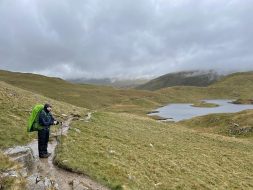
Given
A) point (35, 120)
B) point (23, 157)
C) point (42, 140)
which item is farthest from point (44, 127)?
point (23, 157)

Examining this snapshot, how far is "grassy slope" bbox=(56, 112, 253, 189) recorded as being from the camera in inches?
859

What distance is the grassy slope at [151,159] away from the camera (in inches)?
859

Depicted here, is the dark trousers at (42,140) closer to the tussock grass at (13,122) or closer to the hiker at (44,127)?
the hiker at (44,127)

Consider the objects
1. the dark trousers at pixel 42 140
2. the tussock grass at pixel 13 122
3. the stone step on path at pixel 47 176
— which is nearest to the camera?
the stone step on path at pixel 47 176

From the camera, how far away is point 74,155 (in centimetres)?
2327

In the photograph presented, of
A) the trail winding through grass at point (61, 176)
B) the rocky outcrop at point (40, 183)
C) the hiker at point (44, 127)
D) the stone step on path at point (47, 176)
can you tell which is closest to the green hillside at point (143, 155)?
the trail winding through grass at point (61, 176)

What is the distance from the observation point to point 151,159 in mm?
28078

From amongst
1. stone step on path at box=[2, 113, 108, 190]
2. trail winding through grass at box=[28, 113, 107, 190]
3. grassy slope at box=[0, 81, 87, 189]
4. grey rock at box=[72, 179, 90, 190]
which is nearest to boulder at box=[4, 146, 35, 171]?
stone step on path at box=[2, 113, 108, 190]

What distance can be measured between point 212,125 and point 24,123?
5311 cm

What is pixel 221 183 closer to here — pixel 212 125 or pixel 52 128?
pixel 52 128

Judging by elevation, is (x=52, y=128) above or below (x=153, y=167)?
above

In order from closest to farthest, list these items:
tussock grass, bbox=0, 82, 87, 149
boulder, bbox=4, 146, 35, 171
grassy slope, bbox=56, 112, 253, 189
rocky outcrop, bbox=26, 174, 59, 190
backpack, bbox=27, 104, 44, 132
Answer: rocky outcrop, bbox=26, 174, 59, 190
boulder, bbox=4, 146, 35, 171
backpack, bbox=27, 104, 44, 132
grassy slope, bbox=56, 112, 253, 189
tussock grass, bbox=0, 82, 87, 149

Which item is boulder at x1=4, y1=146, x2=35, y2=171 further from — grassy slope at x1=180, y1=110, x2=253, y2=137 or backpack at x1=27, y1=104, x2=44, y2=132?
grassy slope at x1=180, y1=110, x2=253, y2=137

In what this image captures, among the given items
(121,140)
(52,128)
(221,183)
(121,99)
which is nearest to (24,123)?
(52,128)
